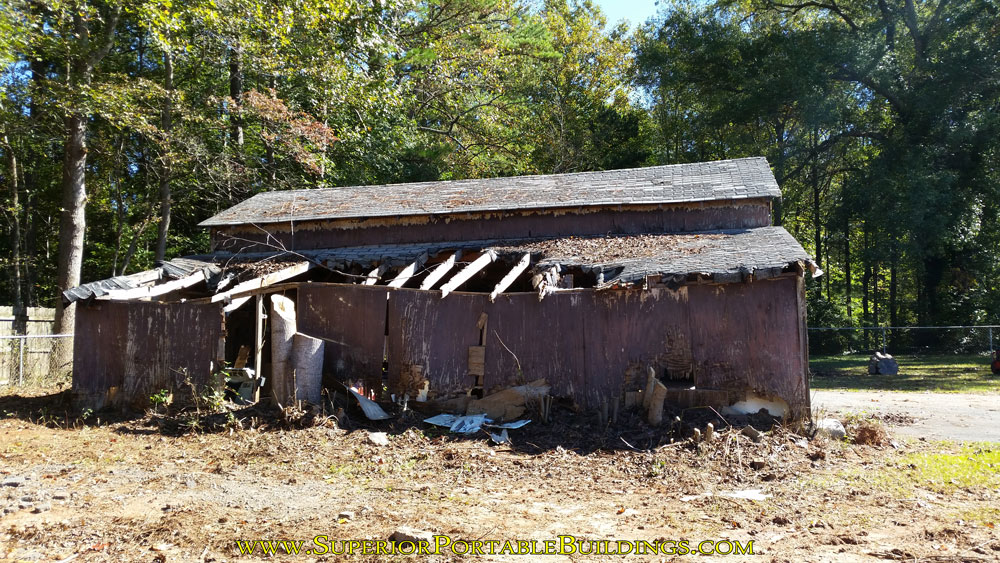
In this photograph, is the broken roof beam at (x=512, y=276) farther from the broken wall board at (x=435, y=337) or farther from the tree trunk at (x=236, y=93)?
the tree trunk at (x=236, y=93)

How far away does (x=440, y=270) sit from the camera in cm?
1129

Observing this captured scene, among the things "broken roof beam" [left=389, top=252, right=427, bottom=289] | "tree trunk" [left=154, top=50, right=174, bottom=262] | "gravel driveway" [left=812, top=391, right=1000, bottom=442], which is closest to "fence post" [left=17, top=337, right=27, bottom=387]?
"tree trunk" [left=154, top=50, right=174, bottom=262]

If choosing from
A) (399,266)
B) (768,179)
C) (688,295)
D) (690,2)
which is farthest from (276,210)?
(690,2)

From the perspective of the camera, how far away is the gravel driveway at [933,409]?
1008cm

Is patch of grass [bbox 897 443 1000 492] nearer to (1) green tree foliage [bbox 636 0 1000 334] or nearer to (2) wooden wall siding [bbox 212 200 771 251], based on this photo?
(2) wooden wall siding [bbox 212 200 771 251]

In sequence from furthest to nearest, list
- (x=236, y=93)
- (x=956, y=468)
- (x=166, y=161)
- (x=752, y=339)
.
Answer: (x=236, y=93)
(x=166, y=161)
(x=752, y=339)
(x=956, y=468)

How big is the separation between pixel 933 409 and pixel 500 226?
9.23 metres

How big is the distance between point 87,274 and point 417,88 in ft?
50.3

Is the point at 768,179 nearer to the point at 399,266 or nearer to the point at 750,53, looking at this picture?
the point at 399,266

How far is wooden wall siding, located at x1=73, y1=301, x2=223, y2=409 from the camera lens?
10.8 meters

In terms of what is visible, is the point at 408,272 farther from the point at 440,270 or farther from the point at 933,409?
the point at 933,409

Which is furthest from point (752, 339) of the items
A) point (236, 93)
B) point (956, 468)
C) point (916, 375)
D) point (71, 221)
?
point (236, 93)

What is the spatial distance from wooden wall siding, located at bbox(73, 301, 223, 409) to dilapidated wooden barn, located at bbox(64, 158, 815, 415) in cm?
2

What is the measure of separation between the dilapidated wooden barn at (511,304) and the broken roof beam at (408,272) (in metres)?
0.05
